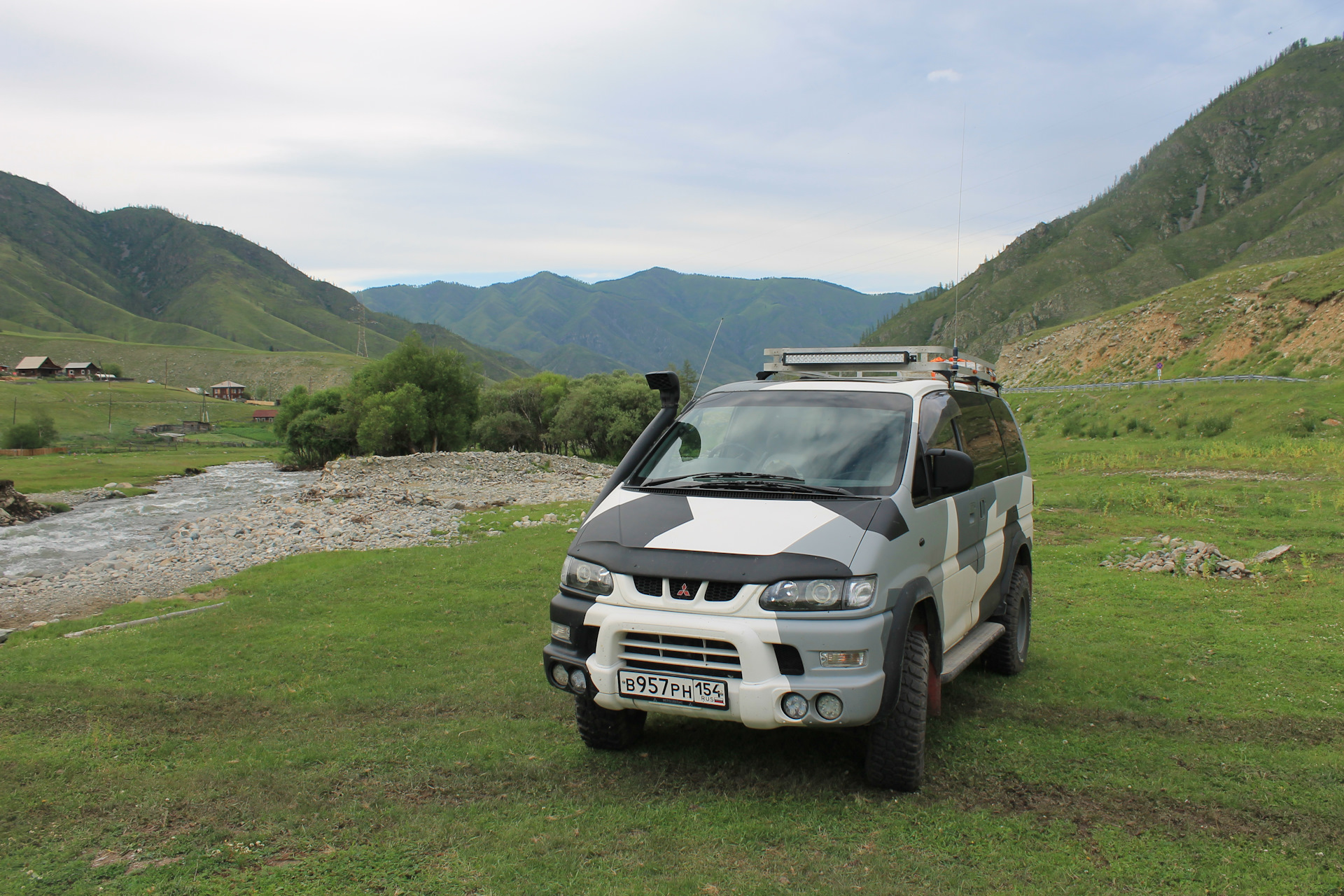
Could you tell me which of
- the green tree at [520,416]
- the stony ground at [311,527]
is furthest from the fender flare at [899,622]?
the green tree at [520,416]

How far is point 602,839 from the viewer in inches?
168

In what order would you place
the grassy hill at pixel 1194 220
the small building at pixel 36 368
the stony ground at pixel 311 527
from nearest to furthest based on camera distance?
the stony ground at pixel 311 527
the grassy hill at pixel 1194 220
the small building at pixel 36 368

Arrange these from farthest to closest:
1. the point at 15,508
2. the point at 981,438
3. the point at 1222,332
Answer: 1. the point at 1222,332
2. the point at 15,508
3. the point at 981,438

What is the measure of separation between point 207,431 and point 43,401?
61.8 ft

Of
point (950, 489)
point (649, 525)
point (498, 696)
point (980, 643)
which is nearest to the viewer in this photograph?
point (649, 525)

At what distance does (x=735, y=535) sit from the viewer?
15.2 ft

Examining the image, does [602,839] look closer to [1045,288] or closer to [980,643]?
[980,643]

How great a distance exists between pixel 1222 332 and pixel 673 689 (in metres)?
58.2

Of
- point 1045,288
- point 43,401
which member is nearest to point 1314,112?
point 1045,288

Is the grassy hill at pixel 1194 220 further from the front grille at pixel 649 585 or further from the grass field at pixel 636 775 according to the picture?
the front grille at pixel 649 585

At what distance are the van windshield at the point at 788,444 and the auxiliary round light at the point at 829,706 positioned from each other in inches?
52.0

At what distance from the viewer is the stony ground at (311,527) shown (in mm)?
16805

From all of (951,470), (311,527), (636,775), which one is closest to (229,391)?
(311,527)

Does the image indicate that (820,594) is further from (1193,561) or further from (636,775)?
(1193,561)
